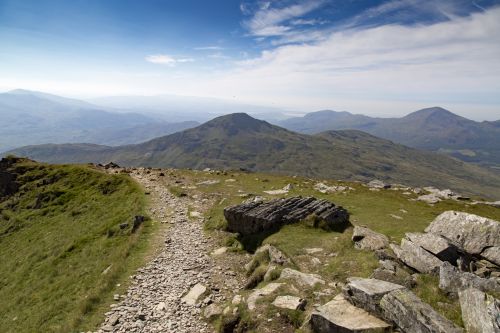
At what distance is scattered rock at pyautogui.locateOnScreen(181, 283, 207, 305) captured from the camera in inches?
779

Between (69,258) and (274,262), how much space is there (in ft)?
77.2

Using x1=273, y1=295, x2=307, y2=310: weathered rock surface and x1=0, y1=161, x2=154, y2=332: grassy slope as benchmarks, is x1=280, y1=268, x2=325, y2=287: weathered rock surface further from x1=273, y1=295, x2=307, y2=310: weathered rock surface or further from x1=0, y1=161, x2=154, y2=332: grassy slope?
x1=0, y1=161, x2=154, y2=332: grassy slope

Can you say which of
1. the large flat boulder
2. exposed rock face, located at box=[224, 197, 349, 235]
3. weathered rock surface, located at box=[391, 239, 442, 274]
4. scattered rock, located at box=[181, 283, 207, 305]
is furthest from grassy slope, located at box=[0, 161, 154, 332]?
the large flat boulder

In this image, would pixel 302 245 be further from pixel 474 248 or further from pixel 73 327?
pixel 73 327

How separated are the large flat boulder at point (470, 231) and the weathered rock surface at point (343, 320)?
38.7ft

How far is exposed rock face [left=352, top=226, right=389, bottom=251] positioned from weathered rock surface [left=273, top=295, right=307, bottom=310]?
9.00 metres

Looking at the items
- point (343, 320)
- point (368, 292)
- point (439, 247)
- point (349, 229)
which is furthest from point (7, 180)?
point (439, 247)

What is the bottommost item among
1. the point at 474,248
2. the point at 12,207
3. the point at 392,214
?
the point at 12,207

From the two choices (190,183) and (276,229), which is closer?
(276,229)

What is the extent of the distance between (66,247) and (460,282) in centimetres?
3723

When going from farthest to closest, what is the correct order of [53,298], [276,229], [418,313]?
[276,229] → [53,298] → [418,313]

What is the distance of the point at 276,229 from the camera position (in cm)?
2889

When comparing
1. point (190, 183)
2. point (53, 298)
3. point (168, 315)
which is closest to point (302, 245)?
point (168, 315)

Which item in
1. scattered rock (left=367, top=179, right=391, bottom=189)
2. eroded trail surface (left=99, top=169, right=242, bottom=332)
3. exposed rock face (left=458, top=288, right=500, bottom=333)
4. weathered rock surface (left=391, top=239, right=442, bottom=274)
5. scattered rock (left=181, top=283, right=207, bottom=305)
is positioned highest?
exposed rock face (left=458, top=288, right=500, bottom=333)
